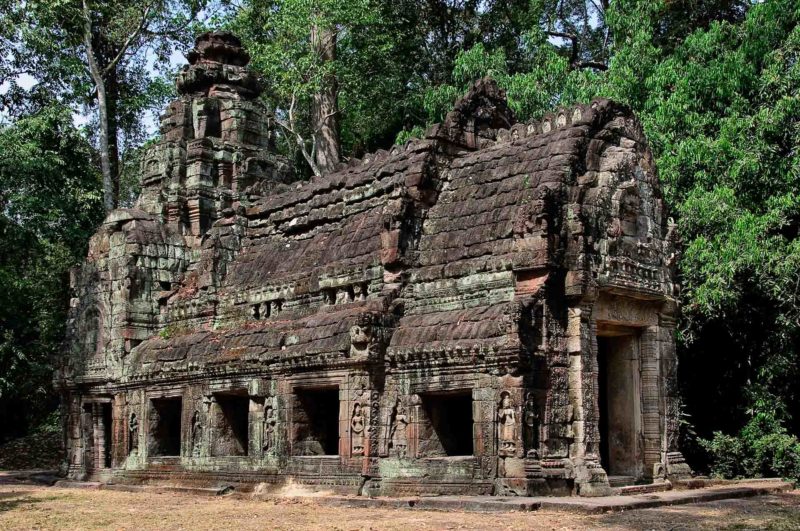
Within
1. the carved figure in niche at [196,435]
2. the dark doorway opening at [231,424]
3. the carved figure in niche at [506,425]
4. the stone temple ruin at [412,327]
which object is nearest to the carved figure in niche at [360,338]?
the stone temple ruin at [412,327]

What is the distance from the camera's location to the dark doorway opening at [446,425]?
14727mm

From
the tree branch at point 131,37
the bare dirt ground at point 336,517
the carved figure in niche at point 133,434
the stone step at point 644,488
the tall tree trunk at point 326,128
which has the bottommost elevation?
the bare dirt ground at point 336,517

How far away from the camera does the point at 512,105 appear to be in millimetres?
23516

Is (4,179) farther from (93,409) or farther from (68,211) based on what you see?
Answer: (93,409)

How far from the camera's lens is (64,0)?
3061 centimetres

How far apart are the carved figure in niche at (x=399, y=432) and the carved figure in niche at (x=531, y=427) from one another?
2.13 metres

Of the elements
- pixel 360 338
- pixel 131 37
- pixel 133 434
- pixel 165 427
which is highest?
pixel 131 37

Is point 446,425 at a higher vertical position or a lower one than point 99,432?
higher

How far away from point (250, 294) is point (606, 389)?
6.75 m

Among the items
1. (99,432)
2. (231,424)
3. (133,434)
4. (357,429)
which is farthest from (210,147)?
(357,429)

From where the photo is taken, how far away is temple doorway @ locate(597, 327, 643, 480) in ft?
50.8

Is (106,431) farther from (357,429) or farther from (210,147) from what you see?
(357,429)

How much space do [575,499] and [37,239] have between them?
2041cm

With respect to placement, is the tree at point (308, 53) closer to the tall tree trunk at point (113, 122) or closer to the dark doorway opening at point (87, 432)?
the tall tree trunk at point (113, 122)
